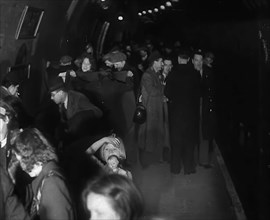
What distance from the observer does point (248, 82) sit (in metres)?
13.5

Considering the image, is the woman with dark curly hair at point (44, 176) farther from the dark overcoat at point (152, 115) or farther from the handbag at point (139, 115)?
the dark overcoat at point (152, 115)

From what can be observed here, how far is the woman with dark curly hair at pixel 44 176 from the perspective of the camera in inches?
143

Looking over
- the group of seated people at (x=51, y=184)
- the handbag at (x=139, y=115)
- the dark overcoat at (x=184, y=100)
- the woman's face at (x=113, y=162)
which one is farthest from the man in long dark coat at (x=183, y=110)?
the woman's face at (x=113, y=162)

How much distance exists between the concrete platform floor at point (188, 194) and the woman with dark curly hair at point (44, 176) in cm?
278

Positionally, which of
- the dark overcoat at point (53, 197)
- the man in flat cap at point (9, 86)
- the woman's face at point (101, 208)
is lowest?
the man in flat cap at point (9, 86)

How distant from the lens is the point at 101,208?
2.73 meters

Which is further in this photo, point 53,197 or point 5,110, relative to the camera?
point 5,110

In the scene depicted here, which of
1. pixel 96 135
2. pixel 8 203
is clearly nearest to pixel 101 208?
pixel 8 203

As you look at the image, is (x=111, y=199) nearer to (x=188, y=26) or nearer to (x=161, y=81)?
(x=161, y=81)

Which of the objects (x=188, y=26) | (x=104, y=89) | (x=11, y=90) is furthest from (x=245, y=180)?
(x=188, y=26)

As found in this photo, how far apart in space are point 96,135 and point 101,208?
9.33ft

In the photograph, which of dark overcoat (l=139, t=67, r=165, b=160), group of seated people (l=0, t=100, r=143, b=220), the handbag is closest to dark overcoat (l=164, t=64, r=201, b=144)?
dark overcoat (l=139, t=67, r=165, b=160)

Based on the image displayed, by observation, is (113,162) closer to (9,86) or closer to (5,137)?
(5,137)

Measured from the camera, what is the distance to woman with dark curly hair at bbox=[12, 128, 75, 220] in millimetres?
3633
